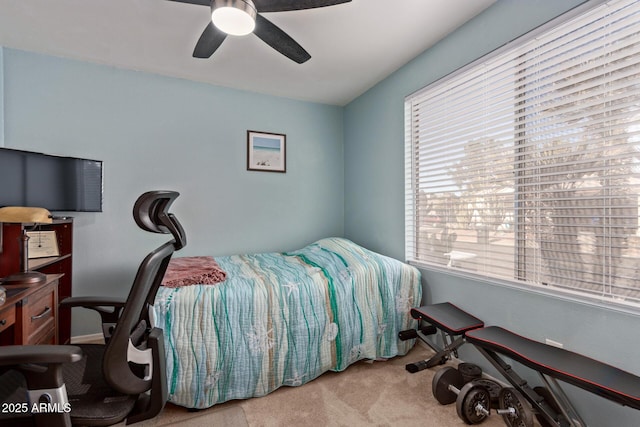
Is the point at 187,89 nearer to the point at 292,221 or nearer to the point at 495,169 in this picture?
the point at 292,221

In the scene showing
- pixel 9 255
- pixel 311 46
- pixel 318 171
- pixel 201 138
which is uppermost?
pixel 311 46

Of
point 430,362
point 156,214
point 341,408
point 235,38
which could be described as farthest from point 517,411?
point 235,38

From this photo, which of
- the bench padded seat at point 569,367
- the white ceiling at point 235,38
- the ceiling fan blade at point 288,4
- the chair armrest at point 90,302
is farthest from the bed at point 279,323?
the white ceiling at point 235,38

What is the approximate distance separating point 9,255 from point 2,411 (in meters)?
1.28

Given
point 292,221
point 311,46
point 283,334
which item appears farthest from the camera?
point 292,221

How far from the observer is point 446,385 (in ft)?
6.20

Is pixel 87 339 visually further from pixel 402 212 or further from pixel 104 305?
pixel 402 212

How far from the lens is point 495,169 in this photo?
2078mm

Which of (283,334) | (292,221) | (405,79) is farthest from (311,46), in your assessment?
(283,334)

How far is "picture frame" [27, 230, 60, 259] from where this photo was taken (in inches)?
86.0

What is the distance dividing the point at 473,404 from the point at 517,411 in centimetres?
22

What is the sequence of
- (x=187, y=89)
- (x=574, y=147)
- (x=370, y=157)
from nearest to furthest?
(x=574, y=147)
(x=187, y=89)
(x=370, y=157)

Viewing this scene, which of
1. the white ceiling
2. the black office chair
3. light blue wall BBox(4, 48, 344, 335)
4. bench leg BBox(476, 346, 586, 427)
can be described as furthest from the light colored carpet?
the white ceiling

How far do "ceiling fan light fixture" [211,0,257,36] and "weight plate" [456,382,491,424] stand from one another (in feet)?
7.84
